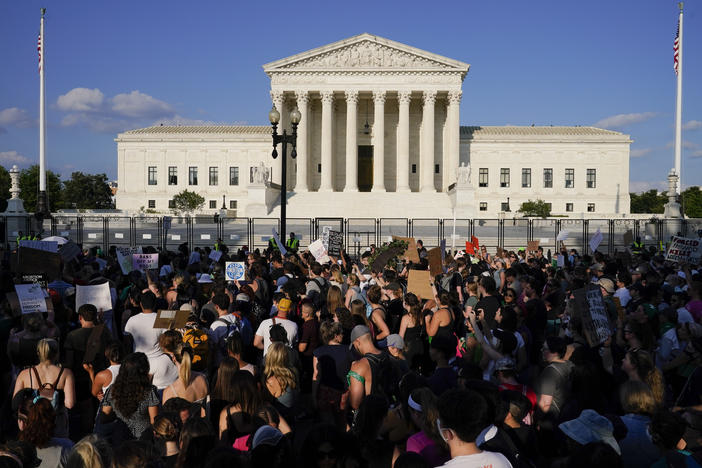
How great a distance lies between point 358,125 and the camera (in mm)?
64000

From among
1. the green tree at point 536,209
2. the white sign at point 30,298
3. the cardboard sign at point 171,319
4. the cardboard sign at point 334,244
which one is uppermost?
the green tree at point 536,209

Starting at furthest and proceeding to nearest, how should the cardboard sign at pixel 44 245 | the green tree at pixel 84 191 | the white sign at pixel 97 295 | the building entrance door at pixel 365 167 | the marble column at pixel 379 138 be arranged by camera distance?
the green tree at pixel 84 191, the building entrance door at pixel 365 167, the marble column at pixel 379 138, the cardboard sign at pixel 44 245, the white sign at pixel 97 295

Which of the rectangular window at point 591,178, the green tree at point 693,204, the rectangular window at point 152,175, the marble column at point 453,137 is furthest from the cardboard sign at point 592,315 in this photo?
the green tree at point 693,204

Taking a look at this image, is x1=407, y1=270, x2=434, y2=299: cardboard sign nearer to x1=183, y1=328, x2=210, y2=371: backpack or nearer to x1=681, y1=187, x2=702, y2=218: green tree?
x1=183, y1=328, x2=210, y2=371: backpack

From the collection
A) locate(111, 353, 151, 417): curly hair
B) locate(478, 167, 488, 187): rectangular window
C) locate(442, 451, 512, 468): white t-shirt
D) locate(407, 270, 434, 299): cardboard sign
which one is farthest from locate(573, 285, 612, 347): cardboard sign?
locate(478, 167, 488, 187): rectangular window

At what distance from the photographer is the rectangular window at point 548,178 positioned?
67938 millimetres

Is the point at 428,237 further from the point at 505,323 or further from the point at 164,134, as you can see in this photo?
the point at 164,134

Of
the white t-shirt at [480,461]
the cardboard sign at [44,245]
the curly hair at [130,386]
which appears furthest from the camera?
the cardboard sign at [44,245]

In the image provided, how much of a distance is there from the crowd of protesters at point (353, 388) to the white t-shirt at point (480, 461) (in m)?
0.01

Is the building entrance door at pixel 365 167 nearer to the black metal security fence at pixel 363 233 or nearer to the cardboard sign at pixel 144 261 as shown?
the black metal security fence at pixel 363 233

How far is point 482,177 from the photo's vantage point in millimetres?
67875

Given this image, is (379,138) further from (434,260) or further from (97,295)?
(97,295)

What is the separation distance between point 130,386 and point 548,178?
6777cm

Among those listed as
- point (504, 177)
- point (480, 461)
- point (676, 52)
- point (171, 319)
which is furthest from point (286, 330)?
point (504, 177)
